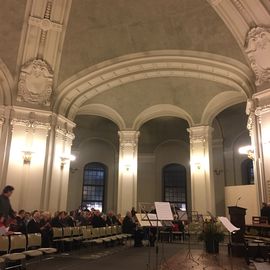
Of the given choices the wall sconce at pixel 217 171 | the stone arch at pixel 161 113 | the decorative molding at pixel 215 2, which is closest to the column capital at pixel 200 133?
the stone arch at pixel 161 113

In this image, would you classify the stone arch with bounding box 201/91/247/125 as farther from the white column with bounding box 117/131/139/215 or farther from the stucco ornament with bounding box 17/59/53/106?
the stucco ornament with bounding box 17/59/53/106

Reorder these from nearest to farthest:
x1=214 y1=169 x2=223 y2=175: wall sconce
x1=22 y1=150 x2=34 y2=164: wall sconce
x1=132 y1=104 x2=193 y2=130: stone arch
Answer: x1=22 y1=150 x2=34 y2=164: wall sconce < x1=132 y1=104 x2=193 y2=130: stone arch < x1=214 y1=169 x2=223 y2=175: wall sconce

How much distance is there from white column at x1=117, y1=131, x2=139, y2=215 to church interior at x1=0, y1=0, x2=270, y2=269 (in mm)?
53

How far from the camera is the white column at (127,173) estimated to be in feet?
53.9

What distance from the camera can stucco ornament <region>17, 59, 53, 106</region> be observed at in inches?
491

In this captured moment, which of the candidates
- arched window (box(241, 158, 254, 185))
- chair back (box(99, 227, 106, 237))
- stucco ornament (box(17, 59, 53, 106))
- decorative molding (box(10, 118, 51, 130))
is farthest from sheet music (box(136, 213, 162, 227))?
arched window (box(241, 158, 254, 185))

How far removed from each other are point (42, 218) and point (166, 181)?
13.5m

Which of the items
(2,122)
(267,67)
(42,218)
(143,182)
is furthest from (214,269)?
(143,182)

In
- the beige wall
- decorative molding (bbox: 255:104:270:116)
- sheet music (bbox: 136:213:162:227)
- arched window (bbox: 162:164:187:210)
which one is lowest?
sheet music (bbox: 136:213:162:227)

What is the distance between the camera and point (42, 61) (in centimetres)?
1259

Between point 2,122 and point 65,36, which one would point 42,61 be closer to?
point 65,36

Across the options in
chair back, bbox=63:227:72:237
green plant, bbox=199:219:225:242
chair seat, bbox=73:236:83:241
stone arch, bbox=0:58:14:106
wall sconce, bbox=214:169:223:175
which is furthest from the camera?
wall sconce, bbox=214:169:223:175

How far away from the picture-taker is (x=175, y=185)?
845 inches

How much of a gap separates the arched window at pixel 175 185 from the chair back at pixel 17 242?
1524cm
